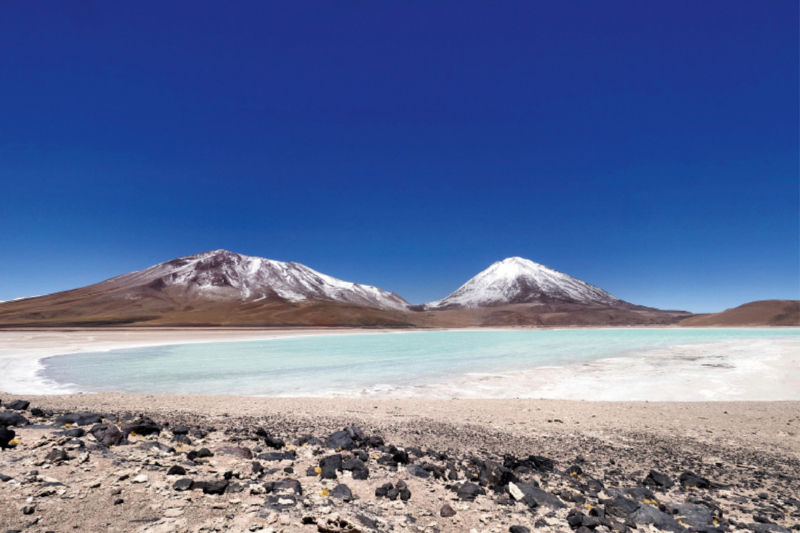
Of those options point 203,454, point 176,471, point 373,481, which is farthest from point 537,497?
point 203,454

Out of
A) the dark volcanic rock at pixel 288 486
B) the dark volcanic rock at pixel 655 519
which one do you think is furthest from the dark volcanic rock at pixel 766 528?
the dark volcanic rock at pixel 288 486

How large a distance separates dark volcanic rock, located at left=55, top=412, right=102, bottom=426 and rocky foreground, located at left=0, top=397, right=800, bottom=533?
0.11 ft

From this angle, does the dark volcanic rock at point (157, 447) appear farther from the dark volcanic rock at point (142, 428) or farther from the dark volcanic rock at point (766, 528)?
the dark volcanic rock at point (766, 528)

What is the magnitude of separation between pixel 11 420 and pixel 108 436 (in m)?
2.07

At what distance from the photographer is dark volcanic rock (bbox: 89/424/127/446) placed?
5.37 m

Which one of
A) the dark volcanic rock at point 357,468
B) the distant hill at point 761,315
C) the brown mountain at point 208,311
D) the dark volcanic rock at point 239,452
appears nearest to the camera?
the dark volcanic rock at point 357,468

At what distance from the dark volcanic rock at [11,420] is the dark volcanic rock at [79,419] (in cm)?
44

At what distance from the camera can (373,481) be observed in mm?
4855

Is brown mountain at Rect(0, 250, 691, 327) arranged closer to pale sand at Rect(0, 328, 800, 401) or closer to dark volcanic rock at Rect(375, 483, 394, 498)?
pale sand at Rect(0, 328, 800, 401)

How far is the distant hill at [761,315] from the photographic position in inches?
4240

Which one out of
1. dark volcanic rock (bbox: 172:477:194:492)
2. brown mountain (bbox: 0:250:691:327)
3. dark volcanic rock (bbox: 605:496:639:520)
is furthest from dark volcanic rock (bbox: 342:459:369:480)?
brown mountain (bbox: 0:250:691:327)

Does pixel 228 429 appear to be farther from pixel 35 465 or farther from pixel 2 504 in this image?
pixel 2 504

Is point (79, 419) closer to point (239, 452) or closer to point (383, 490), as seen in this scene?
point (239, 452)

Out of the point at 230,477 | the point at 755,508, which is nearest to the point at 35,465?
the point at 230,477
